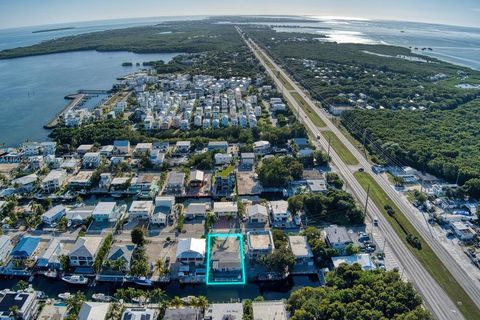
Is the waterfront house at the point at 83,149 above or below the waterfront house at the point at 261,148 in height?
above

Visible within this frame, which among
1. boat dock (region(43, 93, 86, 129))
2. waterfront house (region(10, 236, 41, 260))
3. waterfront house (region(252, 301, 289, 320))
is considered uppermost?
boat dock (region(43, 93, 86, 129))

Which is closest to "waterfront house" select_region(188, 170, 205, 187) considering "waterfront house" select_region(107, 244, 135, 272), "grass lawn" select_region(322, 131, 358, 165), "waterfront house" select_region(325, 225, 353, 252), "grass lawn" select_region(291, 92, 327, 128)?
"waterfront house" select_region(107, 244, 135, 272)

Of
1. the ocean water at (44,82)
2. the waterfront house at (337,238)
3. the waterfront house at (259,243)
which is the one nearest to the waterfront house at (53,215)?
the waterfront house at (259,243)

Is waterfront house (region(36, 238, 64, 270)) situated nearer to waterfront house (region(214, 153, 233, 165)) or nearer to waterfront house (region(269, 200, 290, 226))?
waterfront house (region(269, 200, 290, 226))

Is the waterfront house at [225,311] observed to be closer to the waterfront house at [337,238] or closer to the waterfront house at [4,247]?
the waterfront house at [337,238]

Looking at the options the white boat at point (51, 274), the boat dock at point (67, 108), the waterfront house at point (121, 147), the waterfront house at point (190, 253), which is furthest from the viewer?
the boat dock at point (67, 108)
